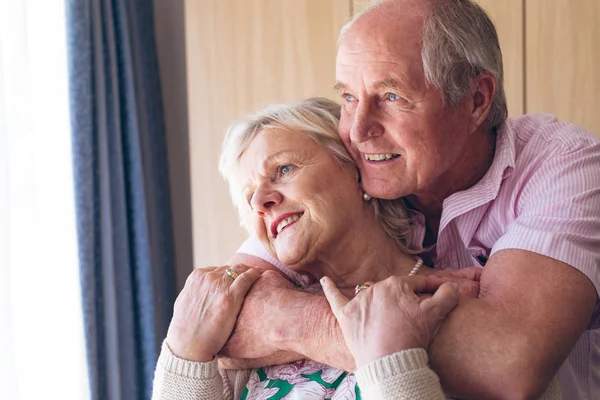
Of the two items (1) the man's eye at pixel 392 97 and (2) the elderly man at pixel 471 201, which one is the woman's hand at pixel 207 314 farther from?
(1) the man's eye at pixel 392 97

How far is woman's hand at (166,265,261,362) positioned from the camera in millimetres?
1485

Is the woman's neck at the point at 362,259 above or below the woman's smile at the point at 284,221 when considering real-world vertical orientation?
below

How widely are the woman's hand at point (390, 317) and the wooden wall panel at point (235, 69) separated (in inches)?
56.9

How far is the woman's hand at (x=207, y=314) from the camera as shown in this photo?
149 centimetres

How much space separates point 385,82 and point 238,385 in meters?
0.71

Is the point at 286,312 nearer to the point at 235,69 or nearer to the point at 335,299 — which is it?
the point at 335,299

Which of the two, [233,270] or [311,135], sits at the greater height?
[311,135]

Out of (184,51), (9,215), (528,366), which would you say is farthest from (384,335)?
(184,51)

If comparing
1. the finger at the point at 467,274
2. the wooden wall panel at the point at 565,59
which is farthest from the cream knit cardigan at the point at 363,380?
the wooden wall panel at the point at 565,59

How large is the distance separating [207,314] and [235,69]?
1.58 meters

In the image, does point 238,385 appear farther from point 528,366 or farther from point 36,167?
point 36,167

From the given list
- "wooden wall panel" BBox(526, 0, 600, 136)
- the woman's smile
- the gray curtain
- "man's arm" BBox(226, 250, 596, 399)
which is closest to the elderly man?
"man's arm" BBox(226, 250, 596, 399)

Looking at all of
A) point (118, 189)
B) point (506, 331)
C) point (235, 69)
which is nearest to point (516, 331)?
point (506, 331)

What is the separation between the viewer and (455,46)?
153cm
